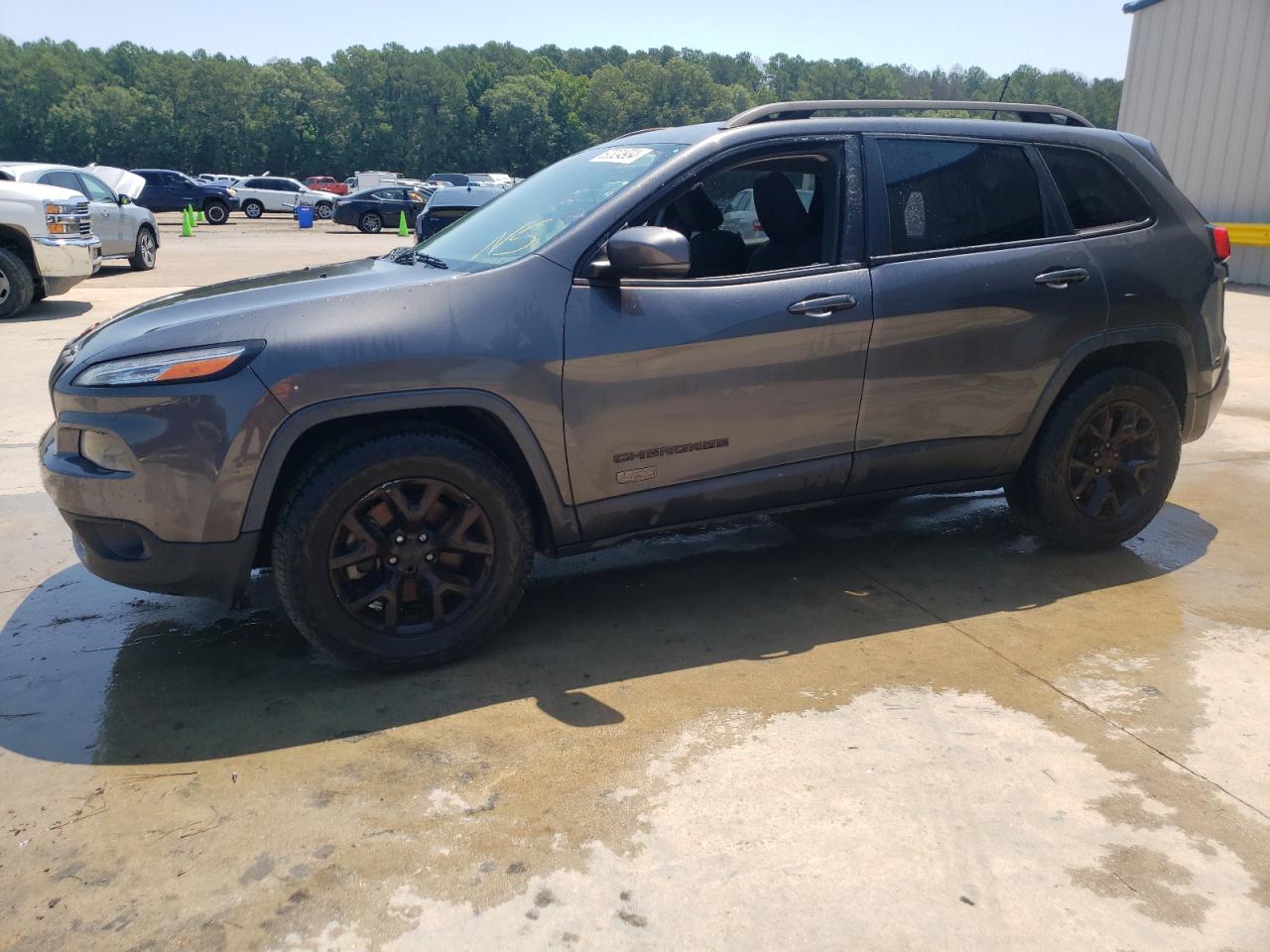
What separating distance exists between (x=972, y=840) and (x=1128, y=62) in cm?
1806

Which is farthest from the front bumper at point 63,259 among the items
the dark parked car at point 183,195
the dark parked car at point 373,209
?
the dark parked car at point 183,195

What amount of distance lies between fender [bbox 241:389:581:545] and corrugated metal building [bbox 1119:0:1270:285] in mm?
14608

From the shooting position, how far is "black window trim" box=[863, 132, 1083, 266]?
3953 mm

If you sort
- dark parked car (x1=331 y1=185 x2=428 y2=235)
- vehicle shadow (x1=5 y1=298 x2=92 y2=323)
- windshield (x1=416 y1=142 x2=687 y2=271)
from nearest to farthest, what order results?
windshield (x1=416 y1=142 x2=687 y2=271), vehicle shadow (x1=5 y1=298 x2=92 y2=323), dark parked car (x1=331 y1=185 x2=428 y2=235)

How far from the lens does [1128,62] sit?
57.0 feet

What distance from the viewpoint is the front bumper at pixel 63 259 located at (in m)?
11.2

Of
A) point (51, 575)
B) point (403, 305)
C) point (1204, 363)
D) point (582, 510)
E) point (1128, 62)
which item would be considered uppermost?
point (1128, 62)

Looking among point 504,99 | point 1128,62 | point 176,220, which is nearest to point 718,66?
point 504,99

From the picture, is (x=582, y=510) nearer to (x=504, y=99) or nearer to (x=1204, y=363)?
(x=1204, y=363)

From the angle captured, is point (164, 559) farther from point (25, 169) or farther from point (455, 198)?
point (455, 198)

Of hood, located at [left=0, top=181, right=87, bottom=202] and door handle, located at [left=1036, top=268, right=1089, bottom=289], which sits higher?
hood, located at [left=0, top=181, right=87, bottom=202]

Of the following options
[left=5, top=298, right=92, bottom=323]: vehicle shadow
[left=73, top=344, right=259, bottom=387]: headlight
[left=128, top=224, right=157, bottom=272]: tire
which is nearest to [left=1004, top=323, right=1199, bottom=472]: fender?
[left=73, top=344, right=259, bottom=387]: headlight

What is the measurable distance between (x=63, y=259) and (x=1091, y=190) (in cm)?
1055

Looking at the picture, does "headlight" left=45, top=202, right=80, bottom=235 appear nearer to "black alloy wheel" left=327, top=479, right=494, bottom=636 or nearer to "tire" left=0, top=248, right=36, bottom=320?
"tire" left=0, top=248, right=36, bottom=320
